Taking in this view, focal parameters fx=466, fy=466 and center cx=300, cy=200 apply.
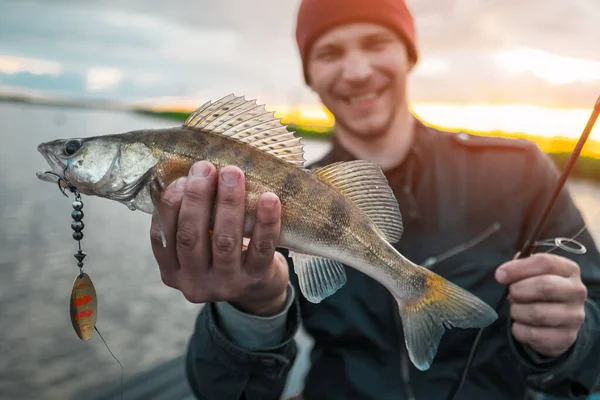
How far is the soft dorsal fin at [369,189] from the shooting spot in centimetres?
197

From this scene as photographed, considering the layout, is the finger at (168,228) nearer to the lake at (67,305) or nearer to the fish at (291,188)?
the fish at (291,188)

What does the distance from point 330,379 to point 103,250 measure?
855 centimetres

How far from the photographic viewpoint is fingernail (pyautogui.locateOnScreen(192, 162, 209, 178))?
1754 millimetres

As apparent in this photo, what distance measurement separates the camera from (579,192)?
2467 cm

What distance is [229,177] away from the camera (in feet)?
5.73

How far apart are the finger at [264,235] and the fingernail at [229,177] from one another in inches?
4.8

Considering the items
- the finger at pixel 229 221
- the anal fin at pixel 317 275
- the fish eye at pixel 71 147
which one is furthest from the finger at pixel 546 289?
the fish eye at pixel 71 147

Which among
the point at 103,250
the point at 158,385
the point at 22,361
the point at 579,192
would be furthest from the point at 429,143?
the point at 579,192

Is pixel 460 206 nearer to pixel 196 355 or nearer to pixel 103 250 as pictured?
pixel 196 355

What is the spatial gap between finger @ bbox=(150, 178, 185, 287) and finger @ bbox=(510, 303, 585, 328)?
165cm

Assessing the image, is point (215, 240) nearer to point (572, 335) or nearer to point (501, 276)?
point (501, 276)

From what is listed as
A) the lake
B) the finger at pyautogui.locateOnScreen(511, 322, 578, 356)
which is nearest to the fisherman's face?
the finger at pyautogui.locateOnScreen(511, 322, 578, 356)

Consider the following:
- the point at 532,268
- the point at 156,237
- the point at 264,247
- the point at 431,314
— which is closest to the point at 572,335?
the point at 532,268

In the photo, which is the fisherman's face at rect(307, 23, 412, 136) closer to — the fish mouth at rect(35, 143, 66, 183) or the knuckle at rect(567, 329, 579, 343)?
the knuckle at rect(567, 329, 579, 343)
